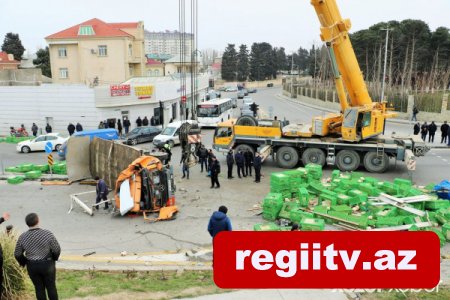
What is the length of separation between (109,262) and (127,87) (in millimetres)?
24397

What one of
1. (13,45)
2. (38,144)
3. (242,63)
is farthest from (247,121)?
(242,63)

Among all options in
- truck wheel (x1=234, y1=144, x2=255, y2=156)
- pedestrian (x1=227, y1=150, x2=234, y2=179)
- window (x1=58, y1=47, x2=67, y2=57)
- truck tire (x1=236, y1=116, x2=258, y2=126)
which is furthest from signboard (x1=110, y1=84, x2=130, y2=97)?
window (x1=58, y1=47, x2=67, y2=57)

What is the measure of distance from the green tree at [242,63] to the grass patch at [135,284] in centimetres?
11724

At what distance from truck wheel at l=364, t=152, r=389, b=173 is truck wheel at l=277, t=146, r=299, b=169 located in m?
3.25

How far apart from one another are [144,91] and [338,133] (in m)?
18.8

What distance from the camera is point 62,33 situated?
49156 millimetres

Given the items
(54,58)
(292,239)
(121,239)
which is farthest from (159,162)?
(54,58)

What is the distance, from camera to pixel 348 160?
19.9 meters

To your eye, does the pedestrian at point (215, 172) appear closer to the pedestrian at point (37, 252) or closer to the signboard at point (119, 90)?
the pedestrian at point (37, 252)

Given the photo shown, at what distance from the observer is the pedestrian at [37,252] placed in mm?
5945

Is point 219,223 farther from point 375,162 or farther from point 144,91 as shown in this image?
point 144,91

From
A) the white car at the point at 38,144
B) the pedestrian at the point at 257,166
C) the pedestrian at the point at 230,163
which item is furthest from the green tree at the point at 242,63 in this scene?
the pedestrian at the point at 257,166

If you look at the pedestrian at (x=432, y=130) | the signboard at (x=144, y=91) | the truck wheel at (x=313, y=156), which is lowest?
the truck wheel at (x=313, y=156)

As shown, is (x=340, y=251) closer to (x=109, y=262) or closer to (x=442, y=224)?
(x=109, y=262)
